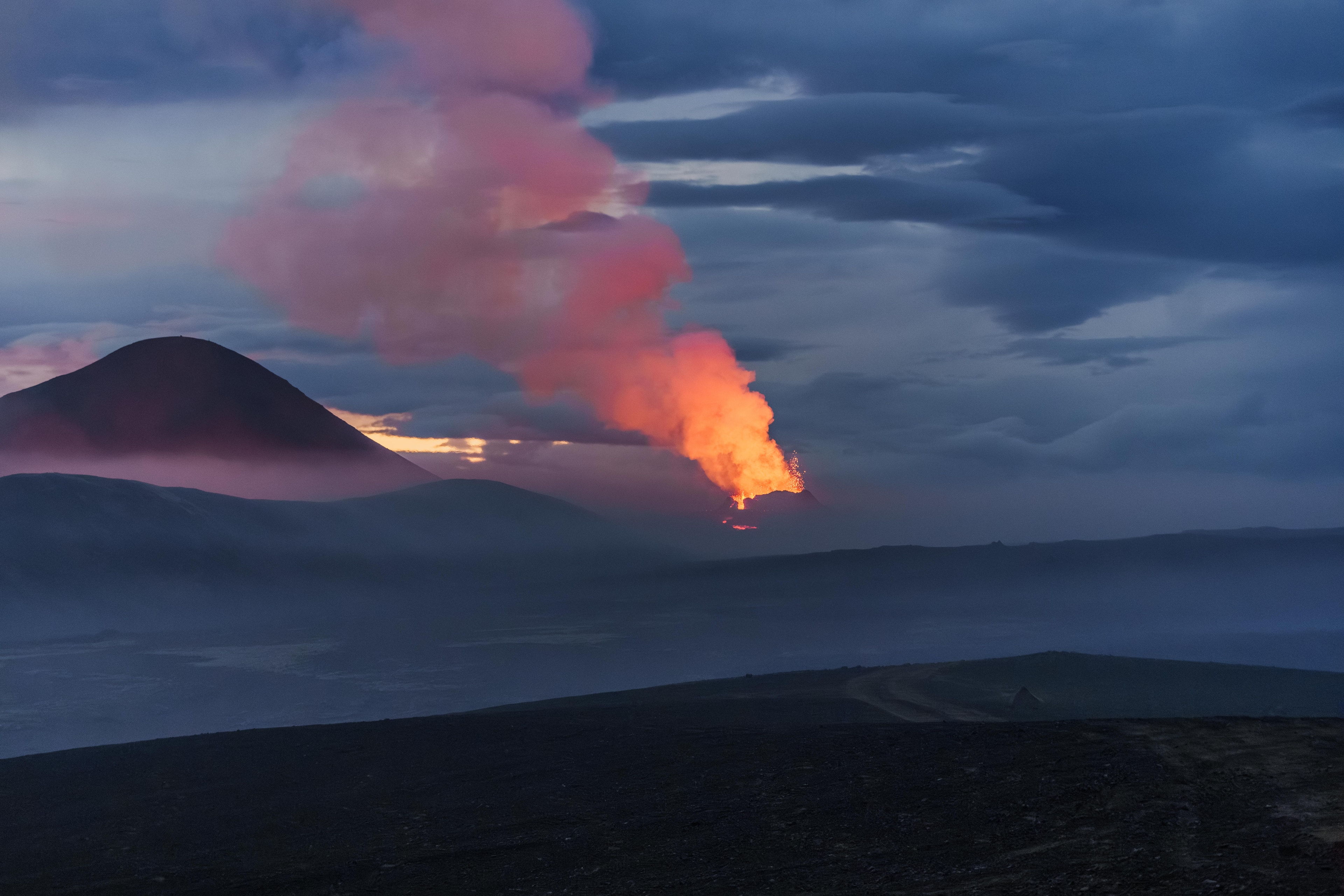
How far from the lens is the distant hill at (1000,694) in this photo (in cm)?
4138

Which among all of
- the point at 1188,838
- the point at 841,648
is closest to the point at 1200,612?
the point at 841,648

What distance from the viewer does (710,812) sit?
2347cm

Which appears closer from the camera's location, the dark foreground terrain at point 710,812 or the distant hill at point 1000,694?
the dark foreground terrain at point 710,812

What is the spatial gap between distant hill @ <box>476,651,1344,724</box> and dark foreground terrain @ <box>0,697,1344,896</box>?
7956mm

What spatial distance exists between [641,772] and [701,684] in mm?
27991

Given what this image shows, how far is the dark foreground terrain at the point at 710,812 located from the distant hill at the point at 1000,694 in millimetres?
7956

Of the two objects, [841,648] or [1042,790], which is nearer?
[1042,790]

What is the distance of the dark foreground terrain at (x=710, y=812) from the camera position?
57.8 ft

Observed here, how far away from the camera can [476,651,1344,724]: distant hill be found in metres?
41.4

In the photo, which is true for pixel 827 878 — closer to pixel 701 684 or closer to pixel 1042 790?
pixel 1042 790

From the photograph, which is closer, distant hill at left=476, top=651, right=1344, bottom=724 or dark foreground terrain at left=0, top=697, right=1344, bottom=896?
dark foreground terrain at left=0, top=697, right=1344, bottom=896

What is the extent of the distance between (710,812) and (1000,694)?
28427 mm

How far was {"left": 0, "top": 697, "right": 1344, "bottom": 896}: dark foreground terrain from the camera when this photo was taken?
57.8 feet

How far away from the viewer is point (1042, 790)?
2144 centimetres
